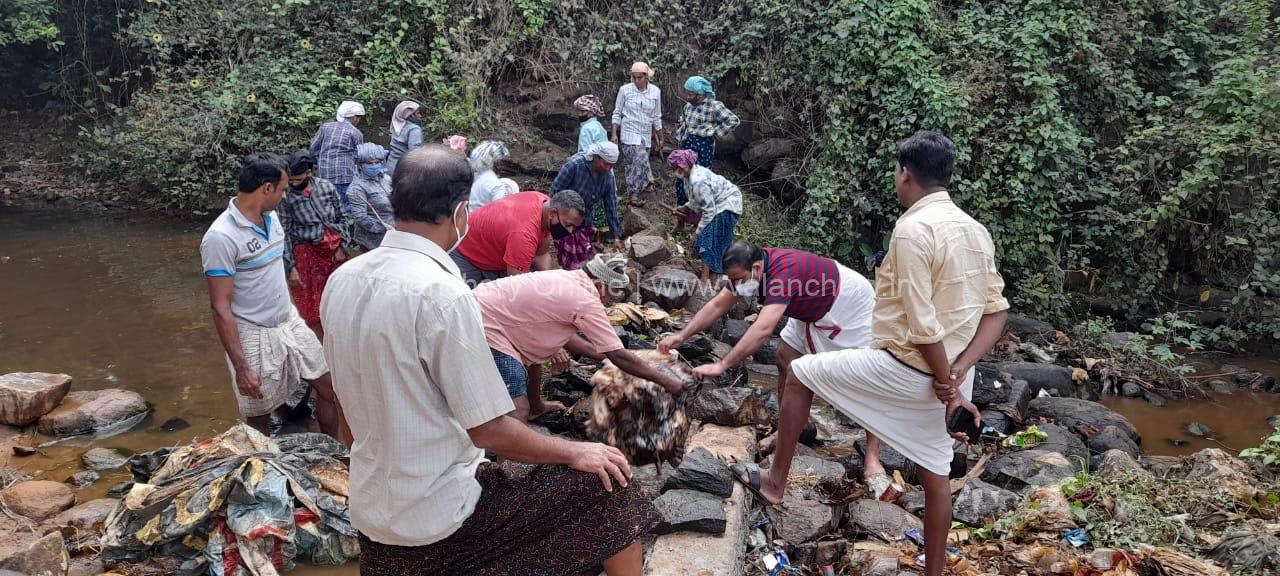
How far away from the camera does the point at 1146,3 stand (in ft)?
34.0

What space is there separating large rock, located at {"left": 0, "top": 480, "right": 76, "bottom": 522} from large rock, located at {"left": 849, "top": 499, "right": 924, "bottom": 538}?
15.1 feet

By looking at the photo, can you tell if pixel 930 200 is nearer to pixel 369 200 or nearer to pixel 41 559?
pixel 41 559

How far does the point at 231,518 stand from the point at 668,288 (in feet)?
16.0

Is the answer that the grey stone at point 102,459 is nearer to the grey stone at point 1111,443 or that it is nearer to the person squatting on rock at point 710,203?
the person squatting on rock at point 710,203

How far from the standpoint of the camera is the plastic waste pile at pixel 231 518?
13.1 feet

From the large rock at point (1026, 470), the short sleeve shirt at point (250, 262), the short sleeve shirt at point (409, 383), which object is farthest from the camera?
the large rock at point (1026, 470)

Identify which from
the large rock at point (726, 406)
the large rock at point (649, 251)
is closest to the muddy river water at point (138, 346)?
the large rock at point (726, 406)

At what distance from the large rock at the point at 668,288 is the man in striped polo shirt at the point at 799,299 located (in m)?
2.98

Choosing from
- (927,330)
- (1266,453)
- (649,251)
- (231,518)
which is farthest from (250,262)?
(1266,453)

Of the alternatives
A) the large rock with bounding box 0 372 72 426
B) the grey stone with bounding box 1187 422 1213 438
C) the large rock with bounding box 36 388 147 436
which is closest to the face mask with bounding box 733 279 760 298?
the large rock with bounding box 36 388 147 436

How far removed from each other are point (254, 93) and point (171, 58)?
2609mm

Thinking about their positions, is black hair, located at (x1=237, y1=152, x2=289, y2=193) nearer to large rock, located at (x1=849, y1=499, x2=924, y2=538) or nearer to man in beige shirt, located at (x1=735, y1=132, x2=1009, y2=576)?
man in beige shirt, located at (x1=735, y1=132, x2=1009, y2=576)

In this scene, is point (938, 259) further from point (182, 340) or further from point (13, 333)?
point (13, 333)

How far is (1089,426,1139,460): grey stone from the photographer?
20.4ft
